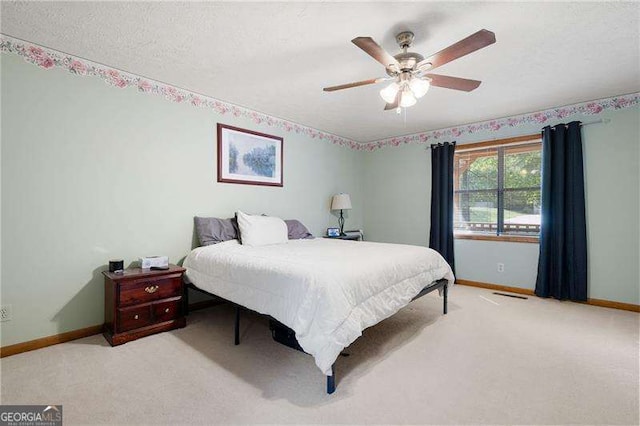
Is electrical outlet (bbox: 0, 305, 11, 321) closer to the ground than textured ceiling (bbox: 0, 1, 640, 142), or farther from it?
closer to the ground

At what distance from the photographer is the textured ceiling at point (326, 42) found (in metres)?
1.94

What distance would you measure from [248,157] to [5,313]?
8.56 feet

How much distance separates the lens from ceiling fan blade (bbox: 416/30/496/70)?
5.45 feet

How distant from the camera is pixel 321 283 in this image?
6.22ft

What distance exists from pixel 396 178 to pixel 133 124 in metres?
3.92

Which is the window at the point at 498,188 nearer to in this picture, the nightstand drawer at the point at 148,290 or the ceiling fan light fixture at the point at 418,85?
the ceiling fan light fixture at the point at 418,85

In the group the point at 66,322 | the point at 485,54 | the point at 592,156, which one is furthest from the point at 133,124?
the point at 592,156

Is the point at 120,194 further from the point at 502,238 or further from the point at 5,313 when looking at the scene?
the point at 502,238

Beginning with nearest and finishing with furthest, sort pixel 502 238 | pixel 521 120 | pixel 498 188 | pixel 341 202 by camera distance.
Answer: pixel 521 120
pixel 502 238
pixel 498 188
pixel 341 202

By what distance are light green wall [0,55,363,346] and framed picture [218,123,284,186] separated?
125 mm

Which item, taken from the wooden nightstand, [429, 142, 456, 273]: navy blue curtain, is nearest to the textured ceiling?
[429, 142, 456, 273]: navy blue curtain

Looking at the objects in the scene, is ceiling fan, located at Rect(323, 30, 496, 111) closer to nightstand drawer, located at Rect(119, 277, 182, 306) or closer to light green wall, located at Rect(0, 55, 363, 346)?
light green wall, located at Rect(0, 55, 363, 346)

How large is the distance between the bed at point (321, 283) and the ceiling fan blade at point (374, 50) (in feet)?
4.61

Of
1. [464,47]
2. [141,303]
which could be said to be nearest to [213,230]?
[141,303]
